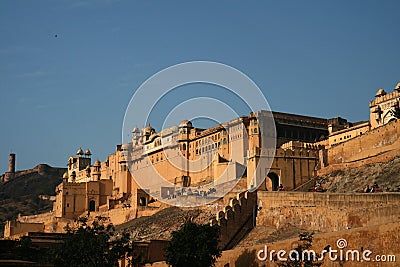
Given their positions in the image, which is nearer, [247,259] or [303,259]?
[303,259]

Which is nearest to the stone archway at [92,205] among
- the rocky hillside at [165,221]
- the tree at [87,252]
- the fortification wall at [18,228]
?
the fortification wall at [18,228]

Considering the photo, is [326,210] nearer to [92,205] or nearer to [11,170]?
[92,205]

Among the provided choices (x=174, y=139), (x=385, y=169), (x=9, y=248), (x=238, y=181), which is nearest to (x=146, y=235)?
(x=238, y=181)

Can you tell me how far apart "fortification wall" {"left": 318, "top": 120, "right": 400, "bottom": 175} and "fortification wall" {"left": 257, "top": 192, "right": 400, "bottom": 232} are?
1186 cm

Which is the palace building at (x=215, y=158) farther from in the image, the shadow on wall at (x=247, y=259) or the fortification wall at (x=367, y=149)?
the shadow on wall at (x=247, y=259)

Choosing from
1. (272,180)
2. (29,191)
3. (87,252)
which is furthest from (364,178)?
(29,191)

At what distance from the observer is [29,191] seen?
126 meters

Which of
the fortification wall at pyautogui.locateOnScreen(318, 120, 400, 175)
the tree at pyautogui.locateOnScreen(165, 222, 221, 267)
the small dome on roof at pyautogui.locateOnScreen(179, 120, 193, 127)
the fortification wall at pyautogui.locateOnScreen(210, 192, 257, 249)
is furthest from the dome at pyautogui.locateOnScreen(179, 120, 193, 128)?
the tree at pyautogui.locateOnScreen(165, 222, 221, 267)

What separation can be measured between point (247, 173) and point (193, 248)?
25.1 meters

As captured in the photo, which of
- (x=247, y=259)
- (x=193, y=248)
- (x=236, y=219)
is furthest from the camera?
(x=236, y=219)

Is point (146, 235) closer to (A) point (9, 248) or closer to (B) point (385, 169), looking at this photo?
(B) point (385, 169)

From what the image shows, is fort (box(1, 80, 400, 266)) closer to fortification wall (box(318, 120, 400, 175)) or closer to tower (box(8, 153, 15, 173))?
fortification wall (box(318, 120, 400, 175))

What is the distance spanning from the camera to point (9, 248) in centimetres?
2688

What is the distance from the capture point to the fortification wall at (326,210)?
3500 centimetres
